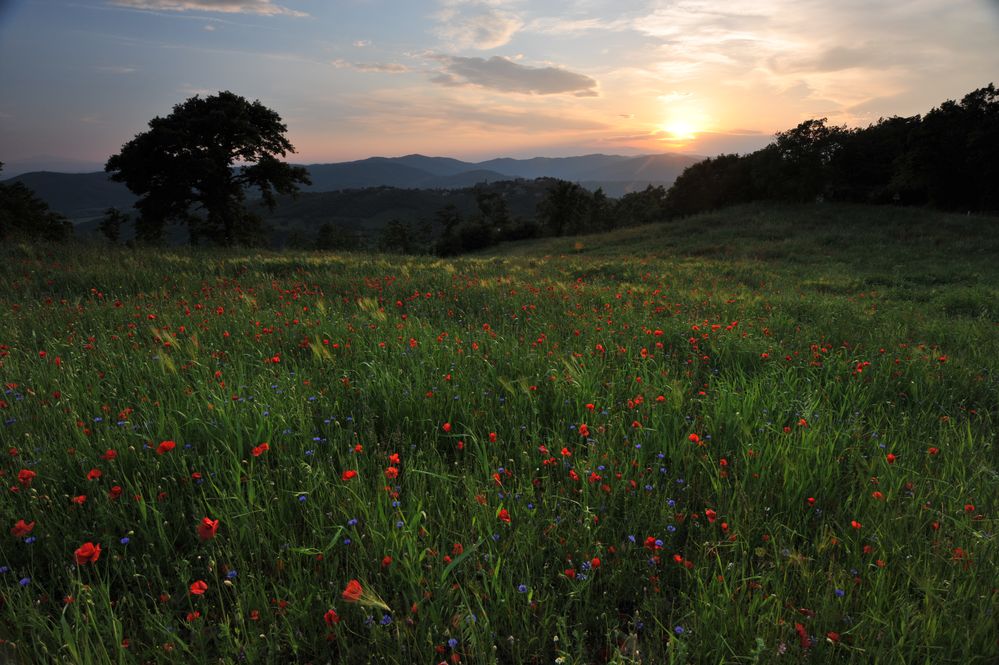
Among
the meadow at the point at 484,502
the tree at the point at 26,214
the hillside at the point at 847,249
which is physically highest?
the tree at the point at 26,214

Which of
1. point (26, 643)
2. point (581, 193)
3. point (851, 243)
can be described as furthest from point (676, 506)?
point (581, 193)

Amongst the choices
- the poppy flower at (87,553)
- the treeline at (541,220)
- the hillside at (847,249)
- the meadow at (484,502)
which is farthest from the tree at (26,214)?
the poppy flower at (87,553)

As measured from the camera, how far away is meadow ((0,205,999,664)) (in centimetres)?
173

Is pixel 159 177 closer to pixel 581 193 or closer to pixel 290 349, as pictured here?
pixel 290 349

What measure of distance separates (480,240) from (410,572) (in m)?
71.0

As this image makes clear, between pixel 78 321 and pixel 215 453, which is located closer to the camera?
pixel 215 453

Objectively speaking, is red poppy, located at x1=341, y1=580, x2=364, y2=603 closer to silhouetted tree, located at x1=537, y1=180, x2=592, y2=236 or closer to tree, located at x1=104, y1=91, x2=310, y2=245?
tree, located at x1=104, y1=91, x2=310, y2=245

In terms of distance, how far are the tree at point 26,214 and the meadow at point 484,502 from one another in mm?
54732

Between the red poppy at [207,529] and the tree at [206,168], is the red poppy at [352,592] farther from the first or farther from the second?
the tree at [206,168]

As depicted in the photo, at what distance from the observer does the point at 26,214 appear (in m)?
48.5

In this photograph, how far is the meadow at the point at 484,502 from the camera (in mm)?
1729

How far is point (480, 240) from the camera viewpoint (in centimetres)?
7131

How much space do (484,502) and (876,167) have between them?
50750 millimetres

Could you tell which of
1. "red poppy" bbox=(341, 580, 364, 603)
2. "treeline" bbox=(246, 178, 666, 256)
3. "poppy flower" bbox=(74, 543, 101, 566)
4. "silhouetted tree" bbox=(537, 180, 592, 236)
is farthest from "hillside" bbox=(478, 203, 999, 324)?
"silhouetted tree" bbox=(537, 180, 592, 236)
